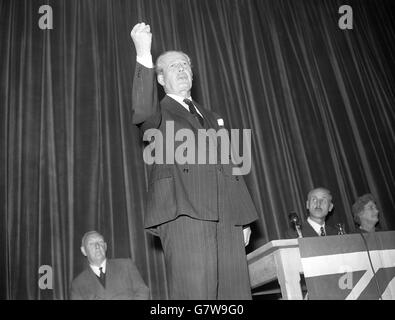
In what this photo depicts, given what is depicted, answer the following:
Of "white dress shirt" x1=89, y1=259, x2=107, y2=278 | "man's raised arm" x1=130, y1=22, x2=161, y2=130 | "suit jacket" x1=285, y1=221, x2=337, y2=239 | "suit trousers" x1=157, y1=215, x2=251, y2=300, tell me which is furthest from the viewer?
"suit jacket" x1=285, y1=221, x2=337, y2=239

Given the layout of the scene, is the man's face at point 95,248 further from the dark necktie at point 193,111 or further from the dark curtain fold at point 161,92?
A: the dark necktie at point 193,111

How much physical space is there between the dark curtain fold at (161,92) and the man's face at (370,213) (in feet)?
1.11

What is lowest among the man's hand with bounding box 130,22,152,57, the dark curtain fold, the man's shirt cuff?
the man's shirt cuff

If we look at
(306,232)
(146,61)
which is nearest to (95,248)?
(306,232)

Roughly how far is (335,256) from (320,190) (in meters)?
1.86

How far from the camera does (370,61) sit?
4.73 meters

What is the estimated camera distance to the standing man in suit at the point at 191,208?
1387 mm

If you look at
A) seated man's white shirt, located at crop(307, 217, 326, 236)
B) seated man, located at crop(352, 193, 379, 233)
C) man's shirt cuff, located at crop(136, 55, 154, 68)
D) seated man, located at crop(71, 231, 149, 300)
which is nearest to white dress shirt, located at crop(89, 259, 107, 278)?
seated man, located at crop(71, 231, 149, 300)

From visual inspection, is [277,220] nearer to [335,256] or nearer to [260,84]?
[260,84]

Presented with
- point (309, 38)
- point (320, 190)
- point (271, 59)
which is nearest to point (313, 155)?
point (320, 190)

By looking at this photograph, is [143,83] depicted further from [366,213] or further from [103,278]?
[366,213]

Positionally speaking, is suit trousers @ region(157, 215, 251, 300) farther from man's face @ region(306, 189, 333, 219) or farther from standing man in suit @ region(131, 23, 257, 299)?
man's face @ region(306, 189, 333, 219)

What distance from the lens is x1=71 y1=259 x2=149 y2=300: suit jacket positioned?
2.84 metres

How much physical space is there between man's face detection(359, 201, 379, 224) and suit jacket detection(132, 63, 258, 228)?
7.44ft
